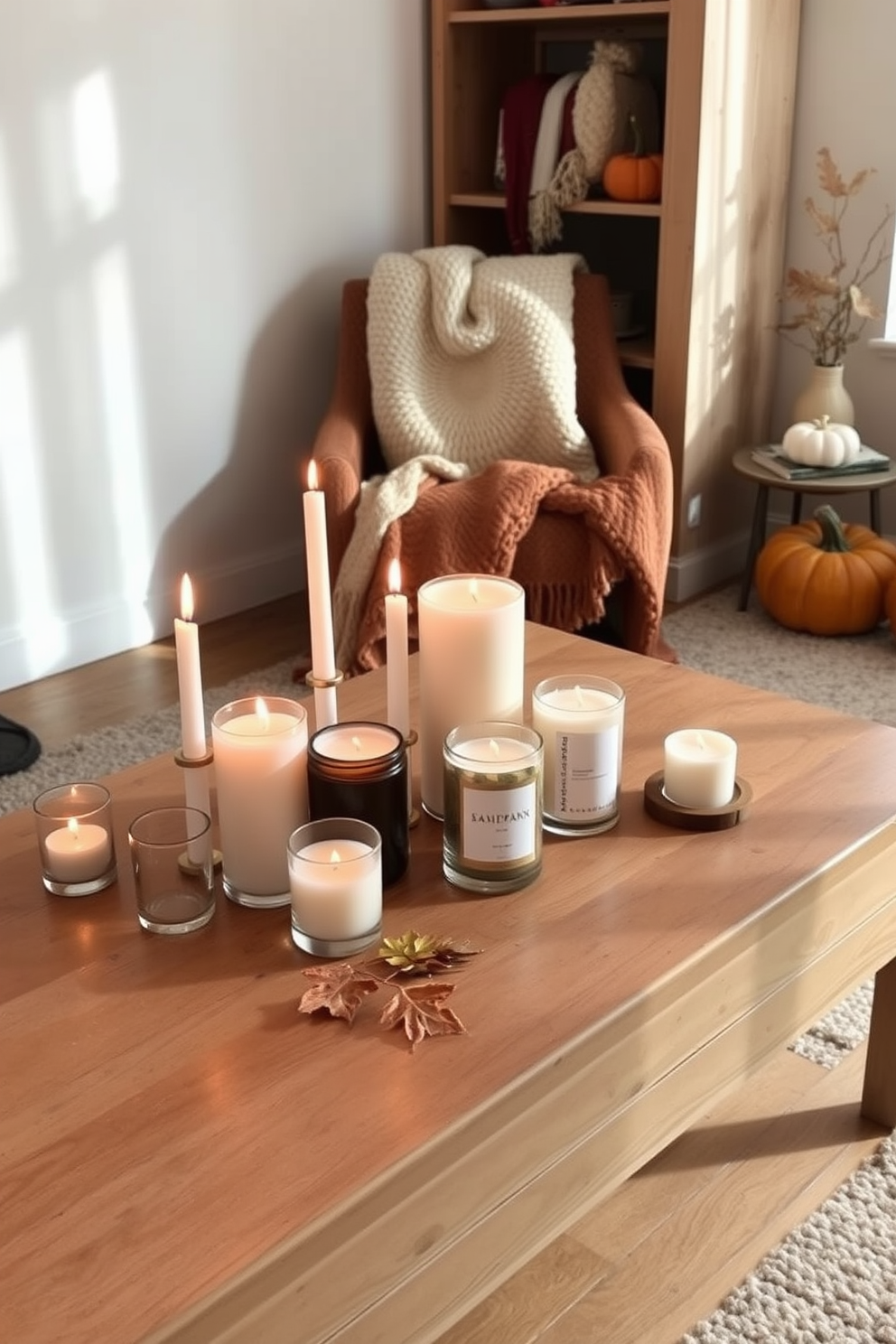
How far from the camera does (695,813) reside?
1.34 metres

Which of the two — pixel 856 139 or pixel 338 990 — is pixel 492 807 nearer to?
pixel 338 990

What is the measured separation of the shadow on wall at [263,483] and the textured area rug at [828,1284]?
2.09 metres

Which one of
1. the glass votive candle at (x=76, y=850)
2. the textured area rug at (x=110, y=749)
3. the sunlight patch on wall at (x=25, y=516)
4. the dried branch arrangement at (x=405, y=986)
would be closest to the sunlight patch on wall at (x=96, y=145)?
the sunlight patch on wall at (x=25, y=516)

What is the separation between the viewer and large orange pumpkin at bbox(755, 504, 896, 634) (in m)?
2.99

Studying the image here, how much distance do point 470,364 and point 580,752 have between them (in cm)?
193

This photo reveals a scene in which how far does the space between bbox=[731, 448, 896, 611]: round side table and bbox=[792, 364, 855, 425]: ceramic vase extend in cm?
16

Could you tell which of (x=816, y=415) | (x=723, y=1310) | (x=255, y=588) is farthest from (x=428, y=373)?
(x=723, y=1310)

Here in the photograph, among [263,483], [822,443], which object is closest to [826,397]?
[822,443]

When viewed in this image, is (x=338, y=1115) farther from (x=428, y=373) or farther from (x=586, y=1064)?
(x=428, y=373)

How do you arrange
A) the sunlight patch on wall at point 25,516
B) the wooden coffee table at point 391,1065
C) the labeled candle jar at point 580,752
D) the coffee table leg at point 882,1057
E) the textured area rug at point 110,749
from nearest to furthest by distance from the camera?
→ the wooden coffee table at point 391,1065 → the labeled candle jar at point 580,752 → the coffee table leg at point 882,1057 → the textured area rug at point 110,749 → the sunlight patch on wall at point 25,516

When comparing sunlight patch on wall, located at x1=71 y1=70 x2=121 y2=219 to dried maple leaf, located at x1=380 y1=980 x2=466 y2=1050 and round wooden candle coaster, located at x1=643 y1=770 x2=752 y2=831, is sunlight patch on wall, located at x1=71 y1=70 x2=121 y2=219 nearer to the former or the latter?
round wooden candle coaster, located at x1=643 y1=770 x2=752 y2=831

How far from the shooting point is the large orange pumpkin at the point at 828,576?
9.82 feet

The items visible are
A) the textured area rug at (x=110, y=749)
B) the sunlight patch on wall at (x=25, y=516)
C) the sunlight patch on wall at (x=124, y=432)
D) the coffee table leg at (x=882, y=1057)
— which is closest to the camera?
the coffee table leg at (x=882, y=1057)

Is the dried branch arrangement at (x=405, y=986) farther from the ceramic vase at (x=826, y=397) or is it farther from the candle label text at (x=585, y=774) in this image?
the ceramic vase at (x=826, y=397)
